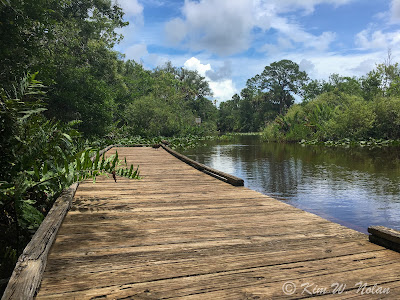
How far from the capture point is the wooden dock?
1.92 m

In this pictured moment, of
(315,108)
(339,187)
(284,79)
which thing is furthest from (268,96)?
(339,187)

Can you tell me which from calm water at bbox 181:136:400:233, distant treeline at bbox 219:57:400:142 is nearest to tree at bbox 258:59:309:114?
distant treeline at bbox 219:57:400:142

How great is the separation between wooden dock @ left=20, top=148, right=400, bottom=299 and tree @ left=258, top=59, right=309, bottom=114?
6639 centimetres

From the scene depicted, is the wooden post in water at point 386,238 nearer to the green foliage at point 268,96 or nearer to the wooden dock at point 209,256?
the wooden dock at point 209,256

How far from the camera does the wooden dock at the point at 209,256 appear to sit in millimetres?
1925

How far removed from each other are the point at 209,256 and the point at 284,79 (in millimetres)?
70665

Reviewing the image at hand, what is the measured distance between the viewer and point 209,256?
2432 mm

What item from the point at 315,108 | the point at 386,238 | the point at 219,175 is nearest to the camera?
the point at 386,238

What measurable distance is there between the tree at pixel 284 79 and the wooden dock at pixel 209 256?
6639cm

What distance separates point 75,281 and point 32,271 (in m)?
0.28

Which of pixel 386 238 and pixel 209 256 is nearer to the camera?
pixel 209 256

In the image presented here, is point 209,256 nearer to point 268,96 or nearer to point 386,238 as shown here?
point 386,238

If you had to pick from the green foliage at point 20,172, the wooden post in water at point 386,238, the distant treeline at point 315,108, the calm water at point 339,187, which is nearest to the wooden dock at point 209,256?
the wooden post in water at point 386,238

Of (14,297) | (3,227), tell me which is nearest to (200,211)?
(3,227)
